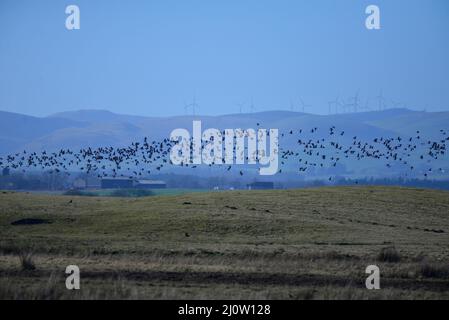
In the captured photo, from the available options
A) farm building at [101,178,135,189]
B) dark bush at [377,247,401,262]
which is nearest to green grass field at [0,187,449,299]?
dark bush at [377,247,401,262]

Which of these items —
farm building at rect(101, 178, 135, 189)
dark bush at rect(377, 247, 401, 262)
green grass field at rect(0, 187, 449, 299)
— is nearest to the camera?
green grass field at rect(0, 187, 449, 299)

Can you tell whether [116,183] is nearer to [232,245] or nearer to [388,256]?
[232,245]

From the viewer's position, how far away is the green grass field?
31.8m

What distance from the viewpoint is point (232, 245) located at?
4988 centimetres

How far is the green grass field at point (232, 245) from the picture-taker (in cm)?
3178

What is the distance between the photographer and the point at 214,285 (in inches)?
1281

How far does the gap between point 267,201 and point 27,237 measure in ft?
96.3

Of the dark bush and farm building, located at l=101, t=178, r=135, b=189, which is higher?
farm building, located at l=101, t=178, r=135, b=189

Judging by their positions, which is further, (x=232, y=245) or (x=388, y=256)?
(x=232, y=245)

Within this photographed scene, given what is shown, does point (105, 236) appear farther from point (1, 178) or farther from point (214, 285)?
point (1, 178)

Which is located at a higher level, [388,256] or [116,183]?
[116,183]

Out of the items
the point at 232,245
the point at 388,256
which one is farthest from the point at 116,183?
the point at 388,256

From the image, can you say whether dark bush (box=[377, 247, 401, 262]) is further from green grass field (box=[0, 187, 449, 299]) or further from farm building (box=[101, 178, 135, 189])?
farm building (box=[101, 178, 135, 189])

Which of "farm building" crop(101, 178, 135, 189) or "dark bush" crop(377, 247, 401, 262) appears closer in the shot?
"dark bush" crop(377, 247, 401, 262)
